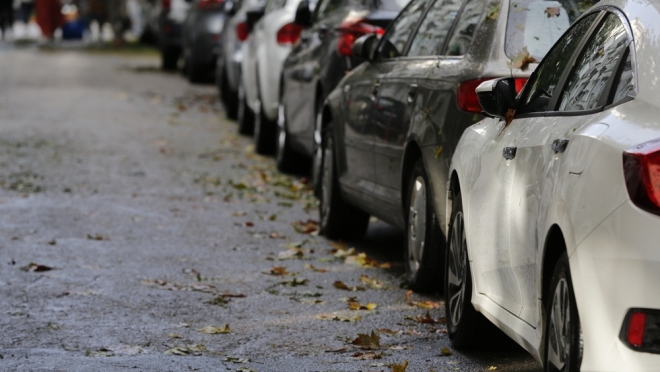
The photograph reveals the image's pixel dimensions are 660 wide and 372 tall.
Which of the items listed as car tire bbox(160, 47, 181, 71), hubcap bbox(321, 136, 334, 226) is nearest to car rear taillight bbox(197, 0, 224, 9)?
car tire bbox(160, 47, 181, 71)

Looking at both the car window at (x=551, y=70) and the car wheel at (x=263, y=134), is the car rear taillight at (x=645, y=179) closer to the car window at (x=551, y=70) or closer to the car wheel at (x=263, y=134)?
the car window at (x=551, y=70)

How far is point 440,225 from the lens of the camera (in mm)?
7383

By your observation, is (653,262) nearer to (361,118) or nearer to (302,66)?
(361,118)

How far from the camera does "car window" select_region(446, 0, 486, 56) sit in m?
7.43

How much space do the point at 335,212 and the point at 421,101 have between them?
2347mm

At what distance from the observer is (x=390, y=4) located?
10.9 meters

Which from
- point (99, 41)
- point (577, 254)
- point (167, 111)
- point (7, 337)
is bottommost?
point (99, 41)

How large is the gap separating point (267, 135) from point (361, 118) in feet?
21.9

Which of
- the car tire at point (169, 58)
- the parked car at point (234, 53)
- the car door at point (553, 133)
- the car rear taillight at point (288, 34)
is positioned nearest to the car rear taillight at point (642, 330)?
the car door at point (553, 133)

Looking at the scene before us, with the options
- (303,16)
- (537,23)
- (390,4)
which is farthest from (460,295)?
(303,16)

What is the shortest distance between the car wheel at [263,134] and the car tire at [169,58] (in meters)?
15.3

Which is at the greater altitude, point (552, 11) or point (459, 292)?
point (552, 11)

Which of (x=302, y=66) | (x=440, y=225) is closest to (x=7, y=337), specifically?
(x=440, y=225)

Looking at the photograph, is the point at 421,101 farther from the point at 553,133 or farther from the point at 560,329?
the point at 560,329
